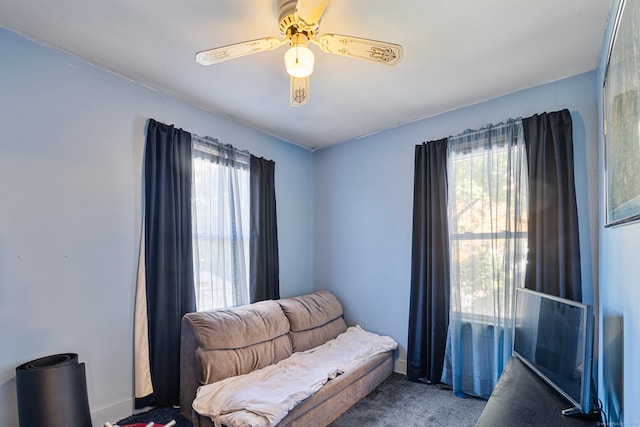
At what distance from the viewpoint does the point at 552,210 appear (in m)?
2.32

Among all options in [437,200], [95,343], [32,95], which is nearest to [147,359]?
[95,343]

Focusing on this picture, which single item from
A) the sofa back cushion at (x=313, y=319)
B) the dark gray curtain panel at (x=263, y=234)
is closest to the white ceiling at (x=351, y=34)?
the dark gray curtain panel at (x=263, y=234)

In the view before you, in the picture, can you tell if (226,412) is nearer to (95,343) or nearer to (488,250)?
(95,343)

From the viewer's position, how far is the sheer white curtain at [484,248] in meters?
2.47

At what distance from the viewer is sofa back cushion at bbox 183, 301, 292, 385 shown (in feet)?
7.46

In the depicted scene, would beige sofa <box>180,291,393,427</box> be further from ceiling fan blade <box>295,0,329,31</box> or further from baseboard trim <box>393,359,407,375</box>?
ceiling fan blade <box>295,0,329,31</box>

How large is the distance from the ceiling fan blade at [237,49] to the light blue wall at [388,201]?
1.98 meters

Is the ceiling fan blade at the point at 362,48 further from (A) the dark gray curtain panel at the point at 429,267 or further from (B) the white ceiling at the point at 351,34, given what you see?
(A) the dark gray curtain panel at the point at 429,267

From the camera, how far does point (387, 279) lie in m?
3.32

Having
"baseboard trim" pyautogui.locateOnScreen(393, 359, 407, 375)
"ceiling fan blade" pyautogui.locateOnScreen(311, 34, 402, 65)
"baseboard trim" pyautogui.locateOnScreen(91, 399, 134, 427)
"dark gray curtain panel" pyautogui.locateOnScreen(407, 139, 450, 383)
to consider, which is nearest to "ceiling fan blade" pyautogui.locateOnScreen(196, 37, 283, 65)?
"ceiling fan blade" pyautogui.locateOnScreen(311, 34, 402, 65)

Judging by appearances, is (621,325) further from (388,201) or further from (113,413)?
(113,413)

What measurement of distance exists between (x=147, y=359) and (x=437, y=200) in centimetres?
263

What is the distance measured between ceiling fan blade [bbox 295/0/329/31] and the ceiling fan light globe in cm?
11

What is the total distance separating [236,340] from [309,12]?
7.17ft
